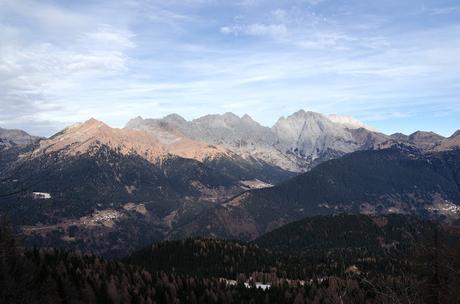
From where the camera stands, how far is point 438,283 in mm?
83375

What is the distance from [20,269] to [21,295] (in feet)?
51.8

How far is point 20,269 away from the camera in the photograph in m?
64.4

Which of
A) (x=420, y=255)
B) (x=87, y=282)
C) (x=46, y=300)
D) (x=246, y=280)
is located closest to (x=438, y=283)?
(x=420, y=255)

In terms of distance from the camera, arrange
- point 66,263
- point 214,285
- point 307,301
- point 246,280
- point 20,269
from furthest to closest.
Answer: point 246,280
point 214,285
point 307,301
point 66,263
point 20,269

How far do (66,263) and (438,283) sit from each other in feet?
279

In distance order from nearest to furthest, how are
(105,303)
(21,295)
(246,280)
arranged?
1. (21,295)
2. (105,303)
3. (246,280)

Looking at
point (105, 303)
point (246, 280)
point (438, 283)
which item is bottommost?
point (246, 280)

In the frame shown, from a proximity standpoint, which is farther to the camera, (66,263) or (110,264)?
(110,264)

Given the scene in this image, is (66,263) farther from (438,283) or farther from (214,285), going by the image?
(438,283)

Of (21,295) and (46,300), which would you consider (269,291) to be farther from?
(21,295)

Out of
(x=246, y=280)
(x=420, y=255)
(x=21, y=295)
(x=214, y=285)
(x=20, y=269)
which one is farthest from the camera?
(x=246, y=280)

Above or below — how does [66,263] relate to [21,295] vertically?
below

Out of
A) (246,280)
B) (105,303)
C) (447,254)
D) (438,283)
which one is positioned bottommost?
(246,280)

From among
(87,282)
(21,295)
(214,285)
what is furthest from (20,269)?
(214,285)
